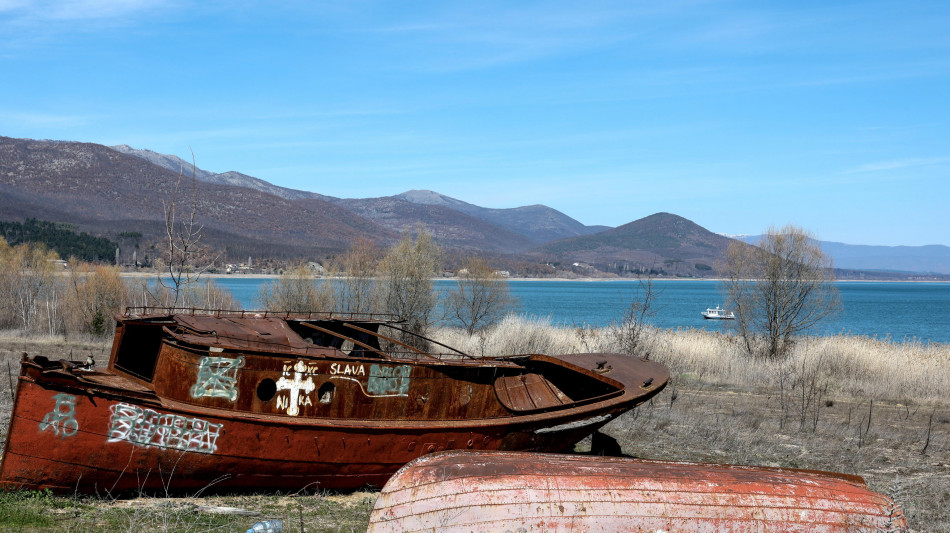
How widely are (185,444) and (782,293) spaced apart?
2356cm

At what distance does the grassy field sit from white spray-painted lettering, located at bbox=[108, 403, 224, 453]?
2.03ft

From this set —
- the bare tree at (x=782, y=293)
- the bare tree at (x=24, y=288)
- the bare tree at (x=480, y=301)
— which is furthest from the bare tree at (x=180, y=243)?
the bare tree at (x=782, y=293)

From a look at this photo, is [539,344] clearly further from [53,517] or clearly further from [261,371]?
[53,517]

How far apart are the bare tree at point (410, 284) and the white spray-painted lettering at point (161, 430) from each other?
62.6ft

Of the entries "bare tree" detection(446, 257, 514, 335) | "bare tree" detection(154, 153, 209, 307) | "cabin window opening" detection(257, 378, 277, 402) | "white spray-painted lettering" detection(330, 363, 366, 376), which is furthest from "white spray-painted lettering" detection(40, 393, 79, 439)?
"bare tree" detection(446, 257, 514, 335)

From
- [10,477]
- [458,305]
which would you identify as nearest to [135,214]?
[458,305]

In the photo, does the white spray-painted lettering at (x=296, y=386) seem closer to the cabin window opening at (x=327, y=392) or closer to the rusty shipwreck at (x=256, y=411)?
the rusty shipwreck at (x=256, y=411)

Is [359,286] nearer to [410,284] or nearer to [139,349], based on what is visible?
[410,284]

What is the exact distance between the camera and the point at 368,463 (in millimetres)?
9516

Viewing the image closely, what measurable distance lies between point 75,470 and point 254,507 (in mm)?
1945

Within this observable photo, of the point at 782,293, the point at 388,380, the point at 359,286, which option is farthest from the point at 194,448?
the point at 782,293

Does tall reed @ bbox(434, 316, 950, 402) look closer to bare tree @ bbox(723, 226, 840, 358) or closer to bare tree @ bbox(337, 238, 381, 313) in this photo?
bare tree @ bbox(723, 226, 840, 358)

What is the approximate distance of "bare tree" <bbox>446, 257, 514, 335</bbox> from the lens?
3269 centimetres

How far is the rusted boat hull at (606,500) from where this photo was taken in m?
6.18
